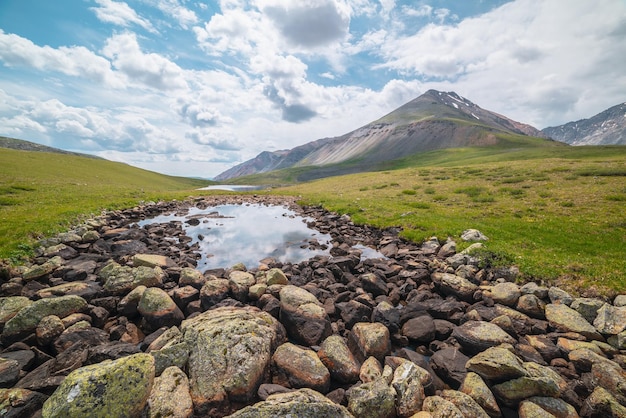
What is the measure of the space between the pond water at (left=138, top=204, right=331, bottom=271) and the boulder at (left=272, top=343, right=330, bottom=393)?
1040cm

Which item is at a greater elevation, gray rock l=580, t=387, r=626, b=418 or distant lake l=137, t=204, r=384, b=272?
distant lake l=137, t=204, r=384, b=272

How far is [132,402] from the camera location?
6.12m

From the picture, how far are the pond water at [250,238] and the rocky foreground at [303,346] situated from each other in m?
5.31

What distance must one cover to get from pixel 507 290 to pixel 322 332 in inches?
351

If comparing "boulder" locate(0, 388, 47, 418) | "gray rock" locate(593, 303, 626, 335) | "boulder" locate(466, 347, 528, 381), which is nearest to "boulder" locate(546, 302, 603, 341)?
"gray rock" locate(593, 303, 626, 335)

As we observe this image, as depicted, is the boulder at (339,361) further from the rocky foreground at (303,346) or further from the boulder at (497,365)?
the boulder at (497,365)

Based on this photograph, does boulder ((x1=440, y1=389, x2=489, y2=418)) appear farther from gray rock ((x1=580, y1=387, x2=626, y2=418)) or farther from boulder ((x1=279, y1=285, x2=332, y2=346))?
boulder ((x1=279, y1=285, x2=332, y2=346))

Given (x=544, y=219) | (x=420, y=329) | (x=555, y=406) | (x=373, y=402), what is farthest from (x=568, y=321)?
(x=544, y=219)

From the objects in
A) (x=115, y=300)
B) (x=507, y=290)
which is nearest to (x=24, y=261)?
(x=115, y=300)

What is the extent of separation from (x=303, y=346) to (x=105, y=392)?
5.63m

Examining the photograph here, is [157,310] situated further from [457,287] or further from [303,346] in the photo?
[457,287]

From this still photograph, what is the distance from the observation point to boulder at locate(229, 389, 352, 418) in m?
5.97

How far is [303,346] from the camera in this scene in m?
9.56

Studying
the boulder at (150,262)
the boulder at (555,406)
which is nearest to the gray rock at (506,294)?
the boulder at (555,406)
